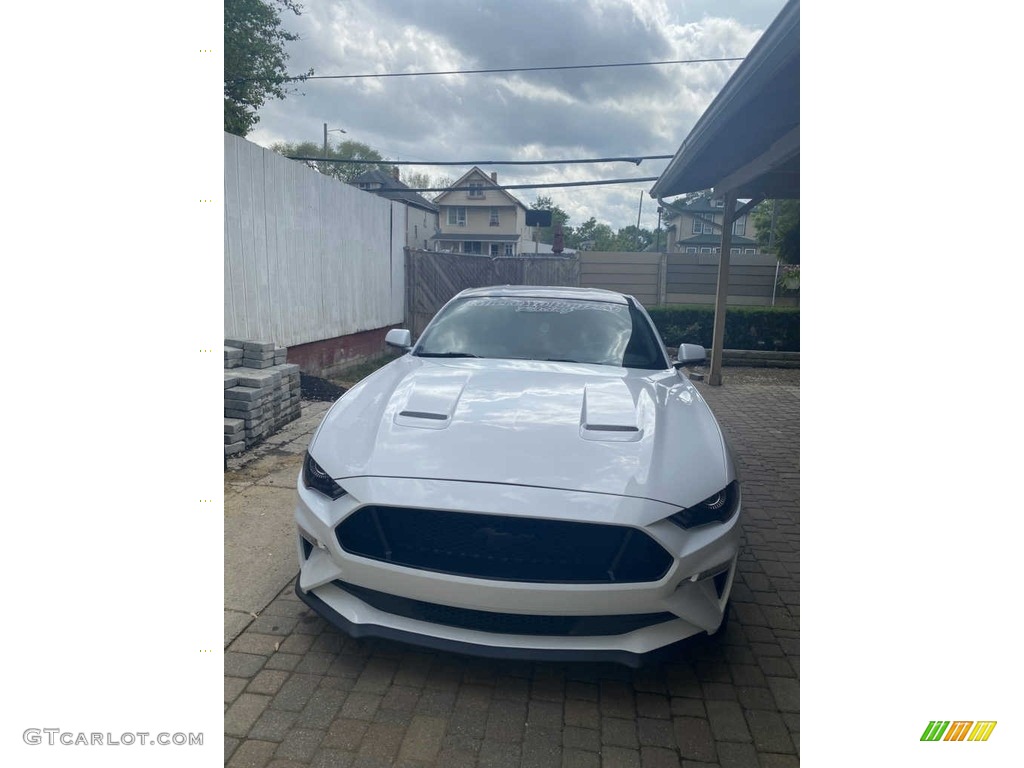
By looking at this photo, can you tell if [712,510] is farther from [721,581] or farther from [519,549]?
[519,549]

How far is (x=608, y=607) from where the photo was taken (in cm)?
206

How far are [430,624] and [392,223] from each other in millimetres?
10168

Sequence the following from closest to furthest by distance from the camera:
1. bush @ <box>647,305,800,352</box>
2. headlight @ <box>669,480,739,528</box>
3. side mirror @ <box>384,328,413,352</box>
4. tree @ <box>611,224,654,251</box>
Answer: headlight @ <box>669,480,739,528</box> → side mirror @ <box>384,328,413,352</box> → bush @ <box>647,305,800,352</box> → tree @ <box>611,224,654,251</box>

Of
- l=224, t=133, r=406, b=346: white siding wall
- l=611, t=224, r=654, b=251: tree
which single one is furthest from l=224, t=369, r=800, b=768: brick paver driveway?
l=611, t=224, r=654, b=251: tree

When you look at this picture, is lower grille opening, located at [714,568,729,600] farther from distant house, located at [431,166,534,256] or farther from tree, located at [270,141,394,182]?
distant house, located at [431,166,534,256]

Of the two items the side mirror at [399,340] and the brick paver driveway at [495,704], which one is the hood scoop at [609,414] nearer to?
the brick paver driveway at [495,704]

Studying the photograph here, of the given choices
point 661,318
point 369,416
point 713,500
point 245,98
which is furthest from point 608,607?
point 245,98

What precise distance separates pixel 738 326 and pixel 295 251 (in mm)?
7903

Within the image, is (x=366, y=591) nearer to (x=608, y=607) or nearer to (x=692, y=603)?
(x=608, y=607)

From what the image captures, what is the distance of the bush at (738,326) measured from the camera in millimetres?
11219

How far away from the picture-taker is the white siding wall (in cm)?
622

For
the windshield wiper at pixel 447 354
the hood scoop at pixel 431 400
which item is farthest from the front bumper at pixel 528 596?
the windshield wiper at pixel 447 354

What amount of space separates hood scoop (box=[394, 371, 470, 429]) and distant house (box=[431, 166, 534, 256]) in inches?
1667
